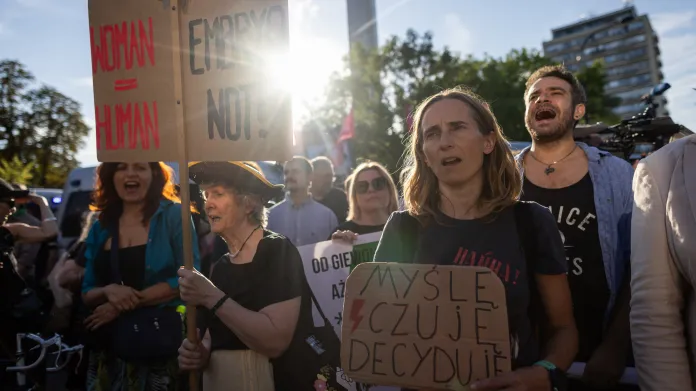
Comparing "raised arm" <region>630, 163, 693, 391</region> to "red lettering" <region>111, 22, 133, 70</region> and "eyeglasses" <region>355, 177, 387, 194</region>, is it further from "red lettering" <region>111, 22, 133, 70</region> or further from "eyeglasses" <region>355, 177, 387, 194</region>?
"eyeglasses" <region>355, 177, 387, 194</region>

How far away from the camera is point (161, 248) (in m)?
2.91

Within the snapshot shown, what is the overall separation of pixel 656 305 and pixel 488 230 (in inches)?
20.9

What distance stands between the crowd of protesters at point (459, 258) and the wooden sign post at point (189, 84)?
22cm

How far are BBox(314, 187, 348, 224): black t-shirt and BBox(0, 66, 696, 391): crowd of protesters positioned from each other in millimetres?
2430

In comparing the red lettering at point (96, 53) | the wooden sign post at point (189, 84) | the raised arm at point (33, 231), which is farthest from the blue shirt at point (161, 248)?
the raised arm at point (33, 231)

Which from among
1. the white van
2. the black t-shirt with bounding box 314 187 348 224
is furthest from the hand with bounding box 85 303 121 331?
the white van

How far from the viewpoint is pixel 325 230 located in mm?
5137

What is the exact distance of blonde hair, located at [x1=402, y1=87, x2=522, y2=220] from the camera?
6.21 feet

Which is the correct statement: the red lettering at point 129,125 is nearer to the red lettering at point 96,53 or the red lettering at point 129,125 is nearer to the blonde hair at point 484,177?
the red lettering at point 96,53

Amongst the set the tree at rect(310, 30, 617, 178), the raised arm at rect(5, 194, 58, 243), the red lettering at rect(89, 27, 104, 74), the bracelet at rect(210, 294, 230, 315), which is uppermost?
the tree at rect(310, 30, 617, 178)

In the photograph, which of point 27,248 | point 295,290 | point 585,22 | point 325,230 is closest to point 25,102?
point 27,248

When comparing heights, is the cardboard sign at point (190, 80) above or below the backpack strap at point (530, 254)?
above

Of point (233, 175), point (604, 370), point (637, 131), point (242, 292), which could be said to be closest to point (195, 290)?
point (242, 292)

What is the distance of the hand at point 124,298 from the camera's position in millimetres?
2775
